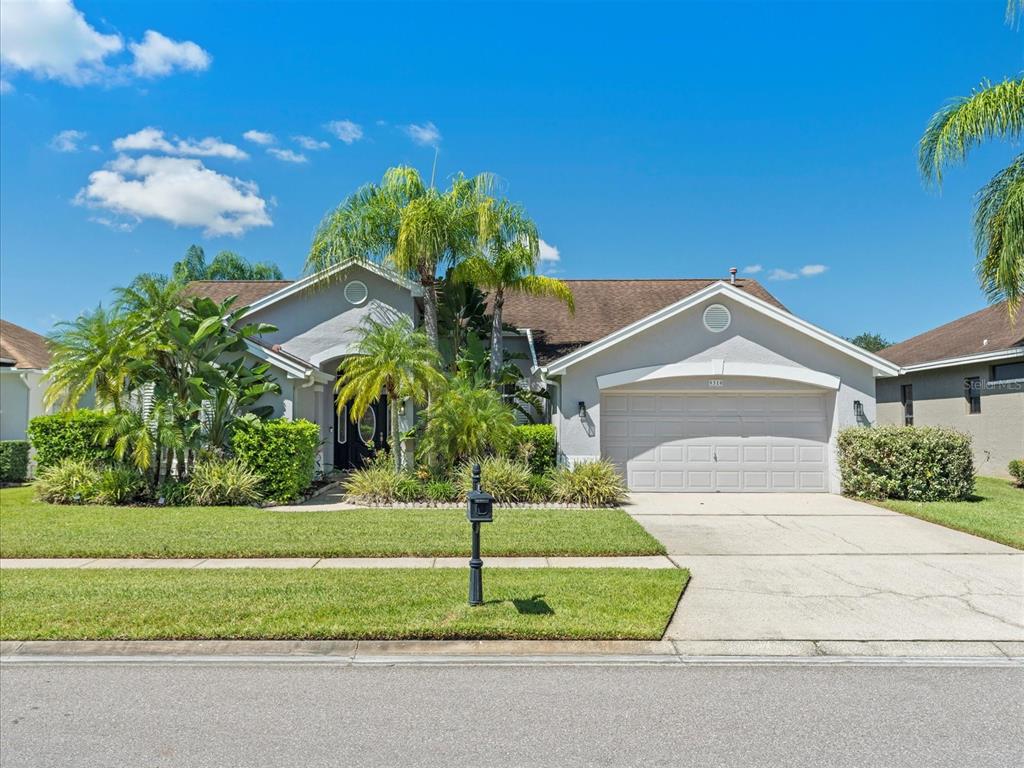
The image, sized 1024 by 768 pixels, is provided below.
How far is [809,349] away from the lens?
14.3 metres

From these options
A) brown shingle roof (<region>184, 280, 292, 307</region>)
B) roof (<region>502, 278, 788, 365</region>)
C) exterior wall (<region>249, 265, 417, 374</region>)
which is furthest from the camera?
brown shingle roof (<region>184, 280, 292, 307</region>)

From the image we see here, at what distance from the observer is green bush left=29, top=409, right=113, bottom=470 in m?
13.3

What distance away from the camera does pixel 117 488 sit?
40.8 ft

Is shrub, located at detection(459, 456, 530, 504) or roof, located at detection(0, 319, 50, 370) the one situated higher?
roof, located at detection(0, 319, 50, 370)

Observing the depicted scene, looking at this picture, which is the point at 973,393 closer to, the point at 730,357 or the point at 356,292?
the point at 730,357

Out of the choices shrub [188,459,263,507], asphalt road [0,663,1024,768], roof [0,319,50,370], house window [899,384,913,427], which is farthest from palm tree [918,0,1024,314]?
roof [0,319,50,370]

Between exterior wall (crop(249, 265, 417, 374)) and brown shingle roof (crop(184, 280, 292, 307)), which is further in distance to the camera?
brown shingle roof (crop(184, 280, 292, 307))

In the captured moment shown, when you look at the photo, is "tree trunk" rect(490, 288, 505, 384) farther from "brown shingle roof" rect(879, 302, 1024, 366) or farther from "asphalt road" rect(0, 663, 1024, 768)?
"brown shingle roof" rect(879, 302, 1024, 366)

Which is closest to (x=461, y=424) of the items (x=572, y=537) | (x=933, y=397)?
(x=572, y=537)

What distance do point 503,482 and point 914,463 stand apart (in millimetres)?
8123

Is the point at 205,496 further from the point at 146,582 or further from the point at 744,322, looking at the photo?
the point at 744,322

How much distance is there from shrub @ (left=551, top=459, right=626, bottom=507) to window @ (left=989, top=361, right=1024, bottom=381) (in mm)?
11279

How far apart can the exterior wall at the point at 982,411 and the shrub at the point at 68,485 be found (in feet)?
69.6

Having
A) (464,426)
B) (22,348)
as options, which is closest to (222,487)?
(464,426)
